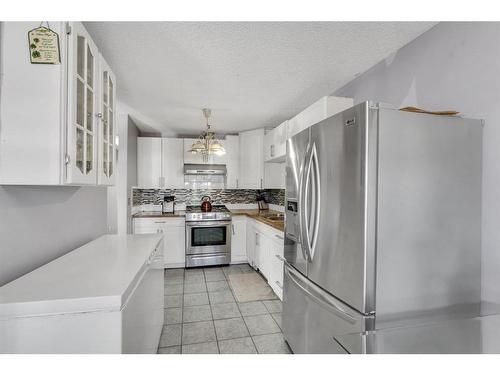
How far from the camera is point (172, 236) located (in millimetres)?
4293

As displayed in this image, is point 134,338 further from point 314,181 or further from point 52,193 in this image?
point 314,181

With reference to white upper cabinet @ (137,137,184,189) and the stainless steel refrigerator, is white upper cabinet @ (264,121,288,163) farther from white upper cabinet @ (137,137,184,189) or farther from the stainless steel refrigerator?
the stainless steel refrigerator

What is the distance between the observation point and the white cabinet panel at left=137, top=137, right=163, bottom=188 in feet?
14.8

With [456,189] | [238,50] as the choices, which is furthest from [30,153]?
[456,189]

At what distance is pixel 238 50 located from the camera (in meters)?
1.99

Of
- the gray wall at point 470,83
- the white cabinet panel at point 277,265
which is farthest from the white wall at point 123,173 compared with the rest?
the gray wall at point 470,83

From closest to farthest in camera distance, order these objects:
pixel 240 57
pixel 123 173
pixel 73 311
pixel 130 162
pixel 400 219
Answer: pixel 73 311
pixel 400 219
pixel 240 57
pixel 123 173
pixel 130 162

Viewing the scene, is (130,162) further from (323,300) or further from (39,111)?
(323,300)

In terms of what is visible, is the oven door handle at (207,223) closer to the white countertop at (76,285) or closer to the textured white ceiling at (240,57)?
the textured white ceiling at (240,57)

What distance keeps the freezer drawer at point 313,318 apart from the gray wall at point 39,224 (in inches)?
64.7

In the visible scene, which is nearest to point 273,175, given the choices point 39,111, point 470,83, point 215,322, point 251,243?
point 251,243

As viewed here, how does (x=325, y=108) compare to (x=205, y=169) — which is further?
(x=205, y=169)

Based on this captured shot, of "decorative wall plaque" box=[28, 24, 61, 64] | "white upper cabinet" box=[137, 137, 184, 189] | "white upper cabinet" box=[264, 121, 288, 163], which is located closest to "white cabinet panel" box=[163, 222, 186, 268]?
"white upper cabinet" box=[137, 137, 184, 189]

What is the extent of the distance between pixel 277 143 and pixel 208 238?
1.95 m
